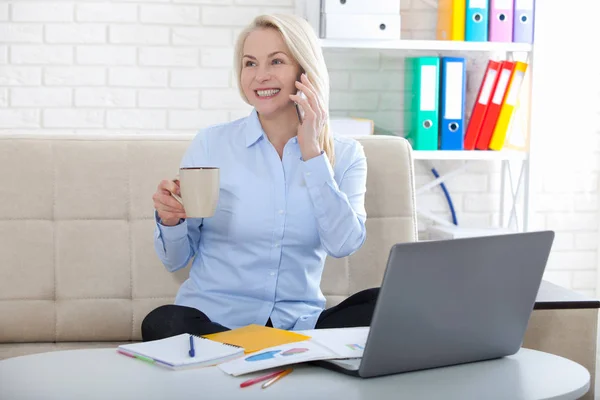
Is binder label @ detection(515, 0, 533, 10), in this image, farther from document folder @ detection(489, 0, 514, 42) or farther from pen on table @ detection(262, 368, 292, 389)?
pen on table @ detection(262, 368, 292, 389)

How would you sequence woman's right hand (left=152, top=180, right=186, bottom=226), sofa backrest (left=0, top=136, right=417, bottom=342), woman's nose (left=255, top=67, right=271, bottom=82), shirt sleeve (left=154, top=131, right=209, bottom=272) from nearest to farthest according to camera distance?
woman's right hand (left=152, top=180, right=186, bottom=226) < shirt sleeve (left=154, top=131, right=209, bottom=272) < woman's nose (left=255, top=67, right=271, bottom=82) < sofa backrest (left=0, top=136, right=417, bottom=342)

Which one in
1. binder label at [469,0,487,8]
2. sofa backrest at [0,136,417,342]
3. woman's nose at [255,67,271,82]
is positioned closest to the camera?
woman's nose at [255,67,271,82]

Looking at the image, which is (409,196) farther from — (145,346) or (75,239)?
(145,346)

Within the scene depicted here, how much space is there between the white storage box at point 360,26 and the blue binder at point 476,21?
30 cm

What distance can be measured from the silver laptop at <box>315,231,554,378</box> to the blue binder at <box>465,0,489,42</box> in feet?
7.07

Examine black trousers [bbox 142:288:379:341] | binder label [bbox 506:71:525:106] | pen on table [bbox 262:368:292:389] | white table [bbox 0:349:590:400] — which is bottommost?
black trousers [bbox 142:288:379:341]

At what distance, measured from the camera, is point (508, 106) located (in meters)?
3.22

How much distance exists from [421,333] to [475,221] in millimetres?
2561

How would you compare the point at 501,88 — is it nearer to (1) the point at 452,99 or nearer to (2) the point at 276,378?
(1) the point at 452,99

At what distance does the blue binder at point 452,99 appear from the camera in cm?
316

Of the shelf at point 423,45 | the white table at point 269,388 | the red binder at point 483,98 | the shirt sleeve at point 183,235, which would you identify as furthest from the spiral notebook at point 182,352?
the red binder at point 483,98

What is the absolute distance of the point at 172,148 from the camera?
7.06ft

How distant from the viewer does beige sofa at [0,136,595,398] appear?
6.81 feet

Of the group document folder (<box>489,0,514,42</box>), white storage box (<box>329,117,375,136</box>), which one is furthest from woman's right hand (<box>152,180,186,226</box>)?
document folder (<box>489,0,514,42</box>)
